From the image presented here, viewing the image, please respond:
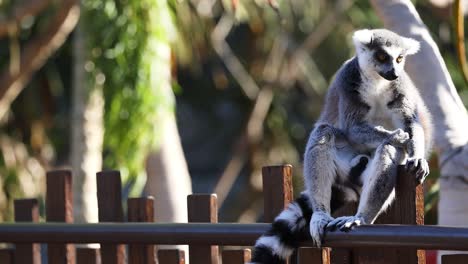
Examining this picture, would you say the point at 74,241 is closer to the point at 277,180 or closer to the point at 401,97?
the point at 277,180

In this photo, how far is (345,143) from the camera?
3555 millimetres

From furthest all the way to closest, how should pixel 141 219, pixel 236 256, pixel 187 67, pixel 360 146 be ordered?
pixel 187 67 < pixel 360 146 < pixel 141 219 < pixel 236 256

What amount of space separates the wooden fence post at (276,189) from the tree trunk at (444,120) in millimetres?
1147

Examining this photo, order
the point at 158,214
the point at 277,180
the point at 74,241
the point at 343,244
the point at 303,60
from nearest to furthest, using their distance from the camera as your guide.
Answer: the point at 343,244 → the point at 277,180 → the point at 74,241 → the point at 158,214 → the point at 303,60

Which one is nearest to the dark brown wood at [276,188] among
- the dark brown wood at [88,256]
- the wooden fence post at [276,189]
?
the wooden fence post at [276,189]

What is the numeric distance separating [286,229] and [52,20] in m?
4.40

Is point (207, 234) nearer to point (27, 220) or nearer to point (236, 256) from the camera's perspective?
point (236, 256)

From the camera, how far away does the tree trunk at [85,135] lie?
19.6ft

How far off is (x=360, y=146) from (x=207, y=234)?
0.76 metres

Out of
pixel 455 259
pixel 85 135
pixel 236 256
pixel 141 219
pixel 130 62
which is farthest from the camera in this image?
pixel 85 135

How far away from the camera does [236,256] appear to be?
10.3ft

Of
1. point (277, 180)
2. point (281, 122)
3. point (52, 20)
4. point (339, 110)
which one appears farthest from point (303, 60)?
point (277, 180)

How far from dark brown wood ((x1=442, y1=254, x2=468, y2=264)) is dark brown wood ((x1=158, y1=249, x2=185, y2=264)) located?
889 millimetres

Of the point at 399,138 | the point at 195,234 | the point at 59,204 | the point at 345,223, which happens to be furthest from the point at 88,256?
the point at 399,138
